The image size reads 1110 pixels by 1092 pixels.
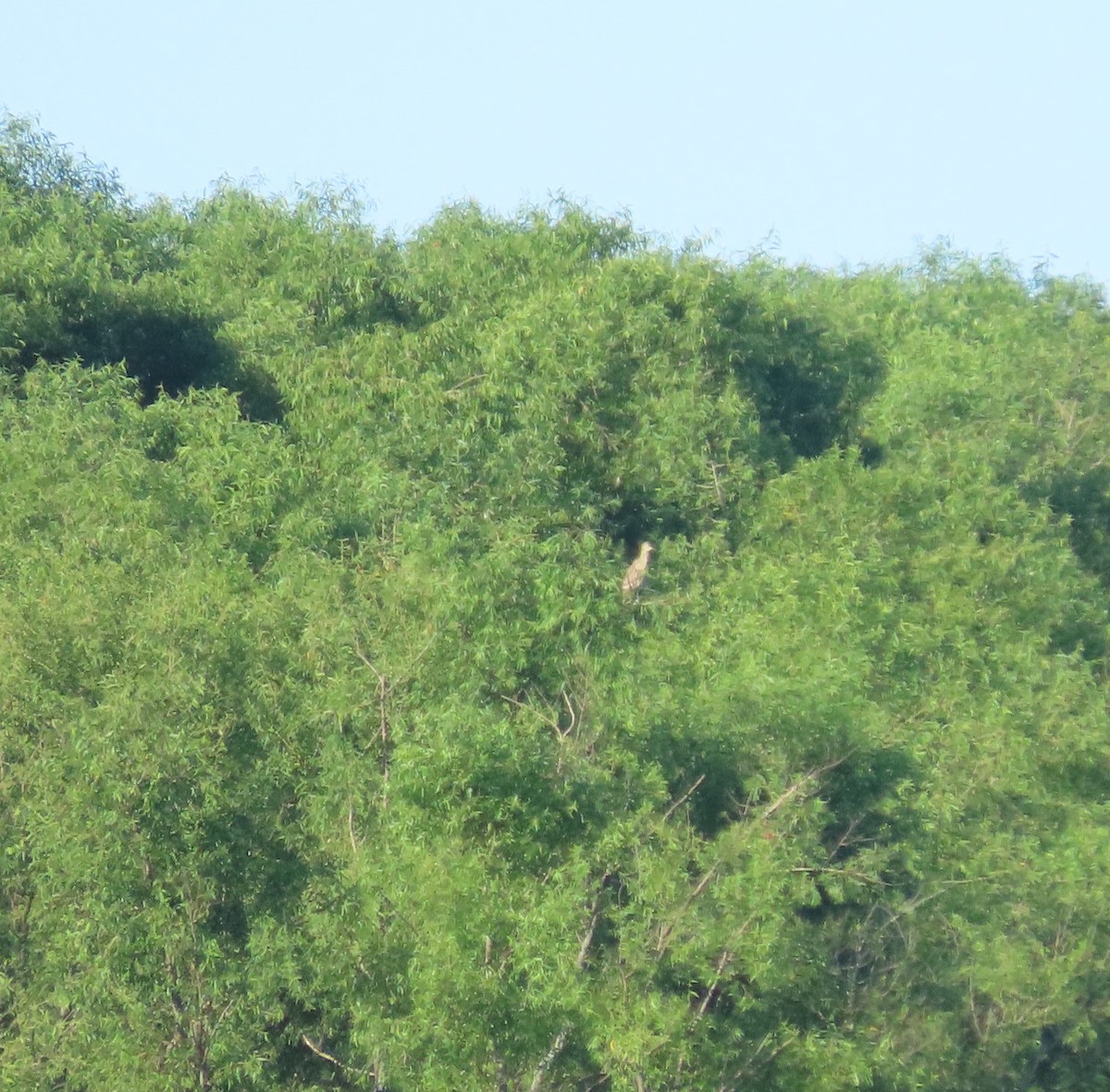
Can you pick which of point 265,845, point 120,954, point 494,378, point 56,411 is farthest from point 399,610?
point 494,378

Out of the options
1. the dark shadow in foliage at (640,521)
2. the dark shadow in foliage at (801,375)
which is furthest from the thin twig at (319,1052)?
the dark shadow in foliage at (801,375)

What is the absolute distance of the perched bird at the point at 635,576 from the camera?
675 inches

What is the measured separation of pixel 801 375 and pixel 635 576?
6935 mm

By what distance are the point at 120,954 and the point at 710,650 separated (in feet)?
18.8

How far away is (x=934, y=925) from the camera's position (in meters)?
13.5

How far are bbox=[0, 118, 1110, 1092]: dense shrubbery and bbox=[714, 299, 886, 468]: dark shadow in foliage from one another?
69mm

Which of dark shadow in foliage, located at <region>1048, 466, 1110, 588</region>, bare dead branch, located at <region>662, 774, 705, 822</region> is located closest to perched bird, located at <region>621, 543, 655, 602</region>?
bare dead branch, located at <region>662, 774, 705, 822</region>

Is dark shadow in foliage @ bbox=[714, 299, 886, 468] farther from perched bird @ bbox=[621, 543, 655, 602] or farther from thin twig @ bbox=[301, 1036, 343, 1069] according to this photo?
thin twig @ bbox=[301, 1036, 343, 1069]

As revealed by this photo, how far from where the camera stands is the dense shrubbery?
10.9 metres

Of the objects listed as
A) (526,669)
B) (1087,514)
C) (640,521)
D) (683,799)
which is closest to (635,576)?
(640,521)

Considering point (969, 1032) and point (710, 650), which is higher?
point (710, 650)

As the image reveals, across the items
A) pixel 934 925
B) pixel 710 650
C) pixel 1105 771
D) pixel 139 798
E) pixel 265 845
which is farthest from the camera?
pixel 1105 771

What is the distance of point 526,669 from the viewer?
1291cm

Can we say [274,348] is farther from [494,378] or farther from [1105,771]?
[1105,771]
